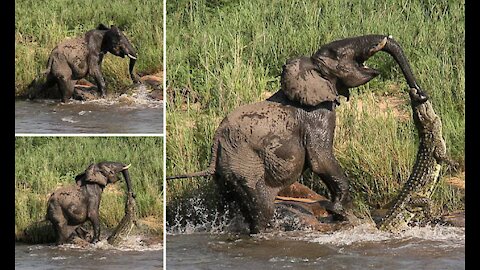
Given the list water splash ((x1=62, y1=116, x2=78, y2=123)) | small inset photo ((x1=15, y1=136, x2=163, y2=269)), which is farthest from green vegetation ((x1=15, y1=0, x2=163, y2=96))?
water splash ((x1=62, y1=116, x2=78, y2=123))

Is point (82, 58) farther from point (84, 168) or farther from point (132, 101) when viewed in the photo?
point (84, 168)

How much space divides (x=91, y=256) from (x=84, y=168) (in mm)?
1733

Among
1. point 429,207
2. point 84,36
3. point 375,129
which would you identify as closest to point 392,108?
point 375,129

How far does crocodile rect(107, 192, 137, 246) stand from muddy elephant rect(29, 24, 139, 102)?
1406 millimetres

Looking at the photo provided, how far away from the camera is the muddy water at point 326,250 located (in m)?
7.65

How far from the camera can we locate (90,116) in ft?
31.1

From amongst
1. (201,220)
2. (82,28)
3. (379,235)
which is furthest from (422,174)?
(82,28)

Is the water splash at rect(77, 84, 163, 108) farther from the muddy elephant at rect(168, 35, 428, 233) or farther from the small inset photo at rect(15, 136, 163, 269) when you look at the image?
the muddy elephant at rect(168, 35, 428, 233)

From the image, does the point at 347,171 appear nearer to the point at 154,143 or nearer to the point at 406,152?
the point at 406,152

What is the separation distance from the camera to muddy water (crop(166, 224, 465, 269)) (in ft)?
25.1

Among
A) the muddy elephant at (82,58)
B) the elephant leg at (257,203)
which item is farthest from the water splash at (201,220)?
the muddy elephant at (82,58)

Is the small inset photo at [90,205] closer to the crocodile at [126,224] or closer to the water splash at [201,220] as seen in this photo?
the crocodile at [126,224]

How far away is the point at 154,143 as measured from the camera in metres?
10.9

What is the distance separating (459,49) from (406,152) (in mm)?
2249
